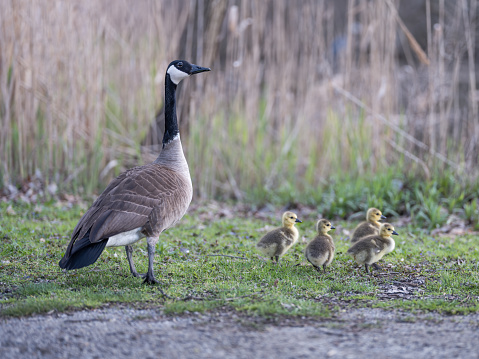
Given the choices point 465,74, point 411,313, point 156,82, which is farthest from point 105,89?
point 465,74

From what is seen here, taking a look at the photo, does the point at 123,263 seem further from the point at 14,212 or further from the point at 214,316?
the point at 14,212

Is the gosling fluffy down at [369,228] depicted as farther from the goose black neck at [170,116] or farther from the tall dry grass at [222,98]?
the tall dry grass at [222,98]

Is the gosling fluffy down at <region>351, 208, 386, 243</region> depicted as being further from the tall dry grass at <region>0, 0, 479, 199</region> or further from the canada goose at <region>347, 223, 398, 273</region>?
the tall dry grass at <region>0, 0, 479, 199</region>

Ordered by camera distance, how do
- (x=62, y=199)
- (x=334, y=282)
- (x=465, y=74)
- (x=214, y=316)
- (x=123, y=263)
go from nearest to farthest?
1. (x=214, y=316)
2. (x=334, y=282)
3. (x=123, y=263)
4. (x=62, y=199)
5. (x=465, y=74)

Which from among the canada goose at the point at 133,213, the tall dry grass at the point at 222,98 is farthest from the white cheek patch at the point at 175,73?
the tall dry grass at the point at 222,98

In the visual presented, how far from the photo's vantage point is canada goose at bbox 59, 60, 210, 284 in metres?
4.79

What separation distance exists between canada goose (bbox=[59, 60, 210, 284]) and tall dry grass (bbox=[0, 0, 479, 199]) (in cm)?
379

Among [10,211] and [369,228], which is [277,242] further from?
[10,211]

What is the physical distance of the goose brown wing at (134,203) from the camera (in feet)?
16.1

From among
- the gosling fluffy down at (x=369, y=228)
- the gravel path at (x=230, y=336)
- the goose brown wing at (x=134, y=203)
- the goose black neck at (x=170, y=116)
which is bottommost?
the gosling fluffy down at (x=369, y=228)

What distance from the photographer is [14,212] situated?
812 centimetres

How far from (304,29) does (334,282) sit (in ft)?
19.9

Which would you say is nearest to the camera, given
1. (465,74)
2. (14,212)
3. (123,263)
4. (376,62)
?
(123,263)

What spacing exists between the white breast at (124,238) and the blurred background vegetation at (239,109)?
430 cm
